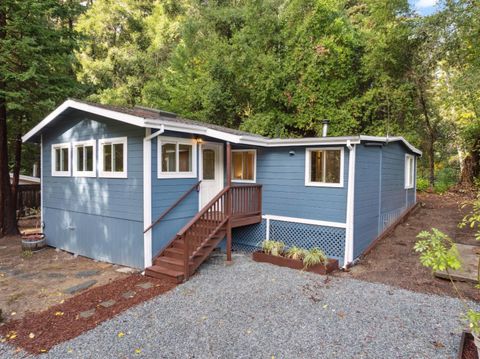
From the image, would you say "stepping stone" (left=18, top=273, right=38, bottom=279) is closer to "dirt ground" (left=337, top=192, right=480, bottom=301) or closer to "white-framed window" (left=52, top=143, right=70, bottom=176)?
"white-framed window" (left=52, top=143, right=70, bottom=176)

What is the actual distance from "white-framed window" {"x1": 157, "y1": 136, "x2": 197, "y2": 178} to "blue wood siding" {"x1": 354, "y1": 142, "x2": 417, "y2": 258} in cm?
390

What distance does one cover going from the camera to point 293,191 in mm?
7539

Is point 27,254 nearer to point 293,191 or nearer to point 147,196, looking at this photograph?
point 147,196

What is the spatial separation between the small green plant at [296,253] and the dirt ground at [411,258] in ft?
3.03

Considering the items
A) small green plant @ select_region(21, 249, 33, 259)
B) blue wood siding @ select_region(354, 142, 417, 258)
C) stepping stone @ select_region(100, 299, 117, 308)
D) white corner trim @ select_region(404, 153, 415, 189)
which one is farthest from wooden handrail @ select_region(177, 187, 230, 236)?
white corner trim @ select_region(404, 153, 415, 189)

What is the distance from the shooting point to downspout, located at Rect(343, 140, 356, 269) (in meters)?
6.61

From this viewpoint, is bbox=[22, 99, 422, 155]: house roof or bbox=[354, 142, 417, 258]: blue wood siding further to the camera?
bbox=[354, 142, 417, 258]: blue wood siding

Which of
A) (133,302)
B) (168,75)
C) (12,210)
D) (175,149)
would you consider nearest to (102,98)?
(168,75)

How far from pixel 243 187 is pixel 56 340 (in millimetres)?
4816

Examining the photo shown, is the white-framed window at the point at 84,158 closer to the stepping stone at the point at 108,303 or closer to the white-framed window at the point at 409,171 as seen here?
the stepping stone at the point at 108,303

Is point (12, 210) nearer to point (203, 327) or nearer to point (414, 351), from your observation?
point (203, 327)

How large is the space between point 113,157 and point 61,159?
2783 mm

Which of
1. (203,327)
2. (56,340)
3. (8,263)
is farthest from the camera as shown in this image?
(8,263)

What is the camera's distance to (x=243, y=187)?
7.53 m
